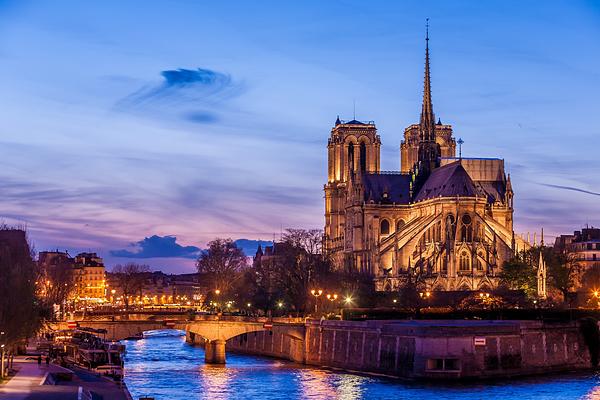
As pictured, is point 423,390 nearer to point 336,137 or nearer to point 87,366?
point 87,366

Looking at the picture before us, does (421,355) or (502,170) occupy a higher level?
(502,170)

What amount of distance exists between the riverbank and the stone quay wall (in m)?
18.1

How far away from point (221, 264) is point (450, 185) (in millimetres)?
37928

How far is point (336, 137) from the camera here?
172750 millimetres

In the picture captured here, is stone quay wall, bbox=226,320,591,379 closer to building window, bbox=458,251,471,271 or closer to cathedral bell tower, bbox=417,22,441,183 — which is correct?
building window, bbox=458,251,471,271

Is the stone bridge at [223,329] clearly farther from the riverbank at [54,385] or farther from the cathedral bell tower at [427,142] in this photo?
the cathedral bell tower at [427,142]

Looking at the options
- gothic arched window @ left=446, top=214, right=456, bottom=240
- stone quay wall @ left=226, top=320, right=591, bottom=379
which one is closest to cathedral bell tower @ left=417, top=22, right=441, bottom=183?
gothic arched window @ left=446, top=214, right=456, bottom=240

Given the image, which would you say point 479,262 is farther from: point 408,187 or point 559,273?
point 408,187

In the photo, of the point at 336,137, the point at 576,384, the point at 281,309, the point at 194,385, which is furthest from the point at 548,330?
the point at 336,137

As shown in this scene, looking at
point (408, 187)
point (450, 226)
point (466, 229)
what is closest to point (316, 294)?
point (450, 226)

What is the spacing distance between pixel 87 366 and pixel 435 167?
92.1 meters

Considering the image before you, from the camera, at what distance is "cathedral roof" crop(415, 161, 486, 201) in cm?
13612

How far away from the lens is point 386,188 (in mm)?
153250

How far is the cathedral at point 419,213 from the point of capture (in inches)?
5064
